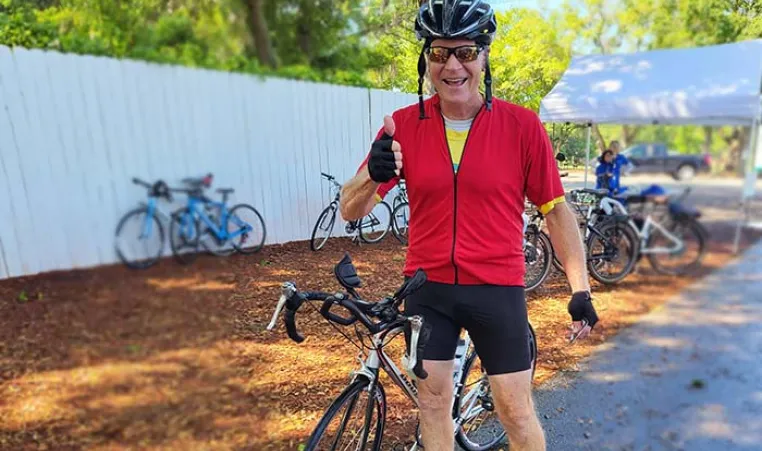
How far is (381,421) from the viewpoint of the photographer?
79.7 inches

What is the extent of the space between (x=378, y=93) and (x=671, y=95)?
39.5 inches

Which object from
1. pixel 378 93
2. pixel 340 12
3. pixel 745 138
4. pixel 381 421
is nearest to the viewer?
pixel 340 12

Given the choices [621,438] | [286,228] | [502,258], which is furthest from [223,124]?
[621,438]

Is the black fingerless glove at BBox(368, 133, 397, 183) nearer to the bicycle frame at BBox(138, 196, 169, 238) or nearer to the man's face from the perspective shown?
the man's face

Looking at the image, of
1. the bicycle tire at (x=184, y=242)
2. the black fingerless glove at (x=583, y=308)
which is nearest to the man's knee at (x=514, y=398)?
the black fingerless glove at (x=583, y=308)

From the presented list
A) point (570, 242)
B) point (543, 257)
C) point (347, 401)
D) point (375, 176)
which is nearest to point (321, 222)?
point (375, 176)

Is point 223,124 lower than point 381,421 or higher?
higher

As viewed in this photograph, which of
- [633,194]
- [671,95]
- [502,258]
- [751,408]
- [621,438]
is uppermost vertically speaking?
[671,95]

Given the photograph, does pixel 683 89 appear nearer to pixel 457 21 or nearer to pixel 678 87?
pixel 678 87

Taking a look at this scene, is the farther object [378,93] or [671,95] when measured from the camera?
[378,93]

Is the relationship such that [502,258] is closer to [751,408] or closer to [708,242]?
[708,242]

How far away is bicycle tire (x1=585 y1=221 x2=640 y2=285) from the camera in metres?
1.49

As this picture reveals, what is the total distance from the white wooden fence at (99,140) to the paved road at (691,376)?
1.48 m

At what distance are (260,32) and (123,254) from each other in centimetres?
46
